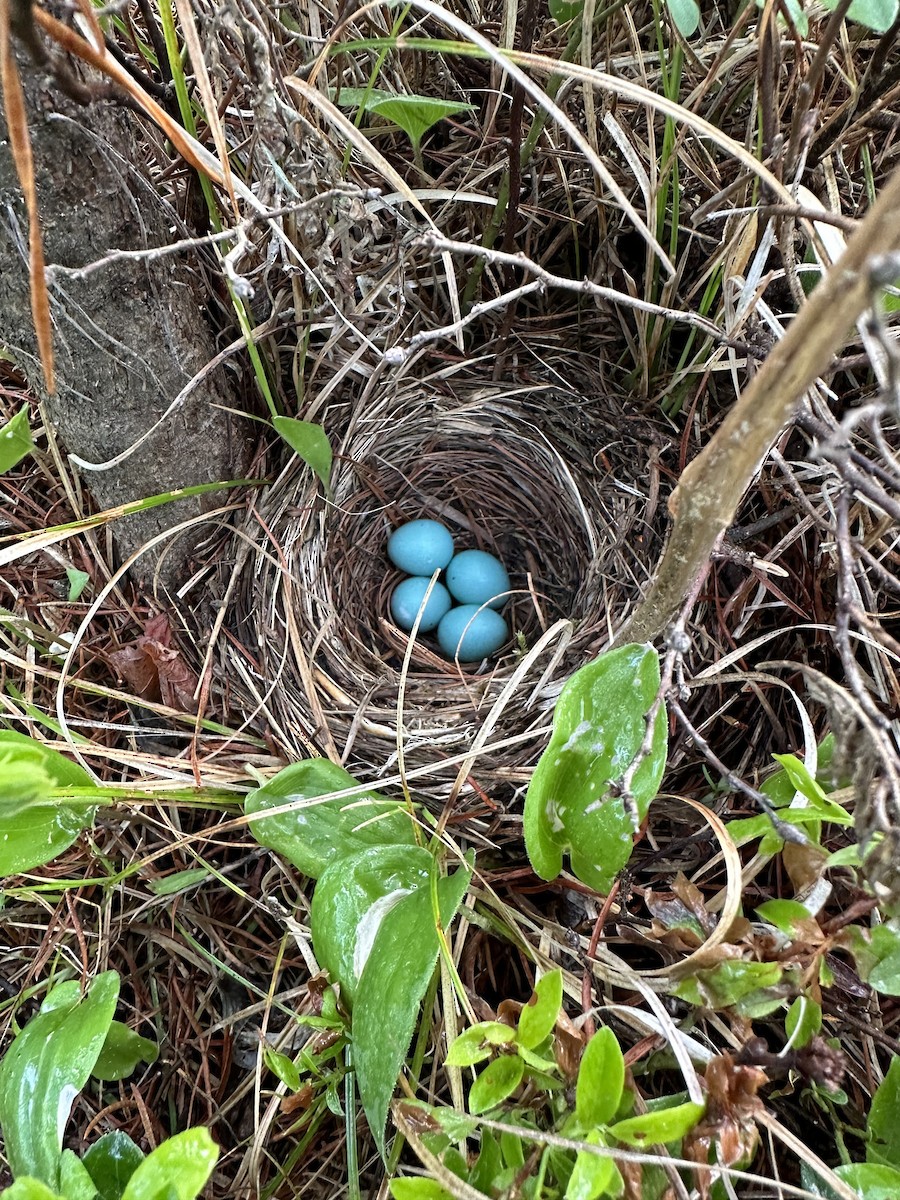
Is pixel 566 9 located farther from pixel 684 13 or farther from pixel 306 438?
pixel 306 438

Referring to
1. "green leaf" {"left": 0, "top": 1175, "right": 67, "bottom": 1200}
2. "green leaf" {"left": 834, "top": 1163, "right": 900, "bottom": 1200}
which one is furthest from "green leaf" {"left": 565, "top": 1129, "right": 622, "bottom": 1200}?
"green leaf" {"left": 0, "top": 1175, "right": 67, "bottom": 1200}

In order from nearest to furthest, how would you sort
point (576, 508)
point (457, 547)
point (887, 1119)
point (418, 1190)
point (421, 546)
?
point (418, 1190) → point (887, 1119) → point (576, 508) → point (421, 546) → point (457, 547)

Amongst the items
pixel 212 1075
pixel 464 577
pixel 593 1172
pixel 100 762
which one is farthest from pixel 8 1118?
pixel 464 577

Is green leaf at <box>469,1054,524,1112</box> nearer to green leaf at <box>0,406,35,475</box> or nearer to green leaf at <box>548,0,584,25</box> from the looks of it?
green leaf at <box>0,406,35,475</box>

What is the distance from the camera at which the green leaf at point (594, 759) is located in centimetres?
65

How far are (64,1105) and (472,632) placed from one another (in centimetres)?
82

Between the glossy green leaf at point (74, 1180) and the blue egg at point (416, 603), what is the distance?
856mm

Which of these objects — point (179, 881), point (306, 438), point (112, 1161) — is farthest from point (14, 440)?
point (112, 1161)

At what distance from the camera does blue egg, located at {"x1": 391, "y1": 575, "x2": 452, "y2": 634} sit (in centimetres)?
135

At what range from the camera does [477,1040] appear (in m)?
0.58

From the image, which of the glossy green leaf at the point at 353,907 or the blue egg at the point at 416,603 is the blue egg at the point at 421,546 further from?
the glossy green leaf at the point at 353,907

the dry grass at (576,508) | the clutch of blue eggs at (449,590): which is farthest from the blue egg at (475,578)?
the dry grass at (576,508)

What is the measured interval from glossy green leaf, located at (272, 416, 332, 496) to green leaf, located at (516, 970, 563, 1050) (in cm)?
62

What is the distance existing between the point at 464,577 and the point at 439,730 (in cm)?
40
